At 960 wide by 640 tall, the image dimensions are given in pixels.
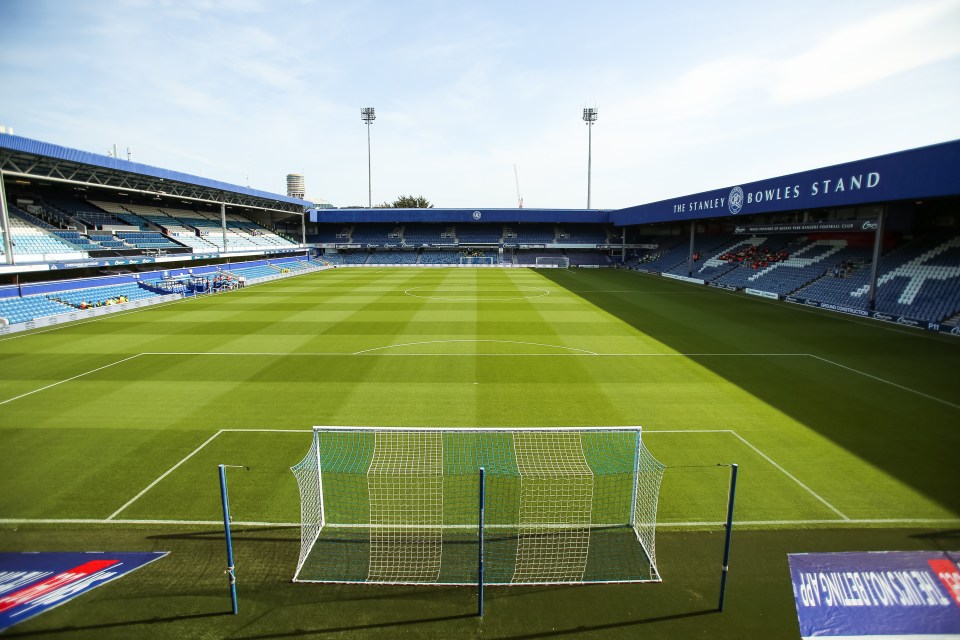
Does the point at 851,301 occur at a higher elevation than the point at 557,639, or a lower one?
higher

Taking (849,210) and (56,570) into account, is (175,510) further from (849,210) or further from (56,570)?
(849,210)

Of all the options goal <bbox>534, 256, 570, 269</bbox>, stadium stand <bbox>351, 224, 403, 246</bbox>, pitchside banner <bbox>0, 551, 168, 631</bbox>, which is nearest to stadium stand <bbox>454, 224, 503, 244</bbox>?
goal <bbox>534, 256, 570, 269</bbox>

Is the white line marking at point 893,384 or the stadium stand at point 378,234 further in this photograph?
the stadium stand at point 378,234

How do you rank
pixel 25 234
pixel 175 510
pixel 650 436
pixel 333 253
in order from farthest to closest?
pixel 333 253, pixel 25 234, pixel 650 436, pixel 175 510

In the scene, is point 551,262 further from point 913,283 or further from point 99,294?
point 99,294

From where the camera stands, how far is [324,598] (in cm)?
598

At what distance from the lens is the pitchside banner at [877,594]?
501 cm

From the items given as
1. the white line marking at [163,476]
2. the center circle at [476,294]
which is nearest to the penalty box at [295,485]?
the white line marking at [163,476]

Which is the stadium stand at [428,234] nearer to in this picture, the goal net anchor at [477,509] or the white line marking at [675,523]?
the goal net anchor at [477,509]

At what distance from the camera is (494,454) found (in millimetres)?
9812

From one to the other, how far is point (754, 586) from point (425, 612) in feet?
14.0

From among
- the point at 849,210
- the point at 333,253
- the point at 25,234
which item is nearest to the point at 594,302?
the point at 849,210

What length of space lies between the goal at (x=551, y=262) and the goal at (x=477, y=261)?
6.20 m

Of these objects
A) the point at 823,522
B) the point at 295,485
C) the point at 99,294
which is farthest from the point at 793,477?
the point at 99,294
